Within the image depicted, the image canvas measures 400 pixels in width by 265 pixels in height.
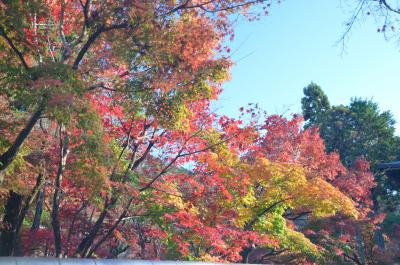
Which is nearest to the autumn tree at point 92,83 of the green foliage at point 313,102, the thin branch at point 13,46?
the thin branch at point 13,46

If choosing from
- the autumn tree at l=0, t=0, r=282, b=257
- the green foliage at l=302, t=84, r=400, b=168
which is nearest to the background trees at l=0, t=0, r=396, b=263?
the autumn tree at l=0, t=0, r=282, b=257

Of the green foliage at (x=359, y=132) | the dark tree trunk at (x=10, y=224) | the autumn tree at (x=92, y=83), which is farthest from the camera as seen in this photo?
the green foliage at (x=359, y=132)

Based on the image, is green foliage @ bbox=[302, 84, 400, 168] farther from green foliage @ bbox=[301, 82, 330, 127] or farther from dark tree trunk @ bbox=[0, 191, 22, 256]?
dark tree trunk @ bbox=[0, 191, 22, 256]

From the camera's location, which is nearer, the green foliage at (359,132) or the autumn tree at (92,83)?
the autumn tree at (92,83)

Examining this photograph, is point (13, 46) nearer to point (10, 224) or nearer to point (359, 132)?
point (10, 224)

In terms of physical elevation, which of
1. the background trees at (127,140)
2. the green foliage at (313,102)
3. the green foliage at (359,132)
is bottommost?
the background trees at (127,140)

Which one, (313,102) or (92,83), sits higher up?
(313,102)

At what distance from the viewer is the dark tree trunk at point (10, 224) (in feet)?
29.8

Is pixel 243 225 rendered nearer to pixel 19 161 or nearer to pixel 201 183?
pixel 201 183

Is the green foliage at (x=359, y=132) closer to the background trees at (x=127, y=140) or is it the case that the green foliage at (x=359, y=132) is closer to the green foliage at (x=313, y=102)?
the green foliage at (x=313, y=102)

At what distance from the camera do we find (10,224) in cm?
908

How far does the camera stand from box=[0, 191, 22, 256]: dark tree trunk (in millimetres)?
9070

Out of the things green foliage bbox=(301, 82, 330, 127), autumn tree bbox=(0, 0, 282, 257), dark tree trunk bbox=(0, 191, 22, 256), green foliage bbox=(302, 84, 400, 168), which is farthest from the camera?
green foliage bbox=(301, 82, 330, 127)

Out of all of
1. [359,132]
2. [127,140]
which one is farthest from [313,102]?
[127,140]
